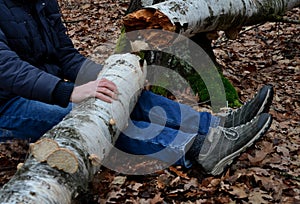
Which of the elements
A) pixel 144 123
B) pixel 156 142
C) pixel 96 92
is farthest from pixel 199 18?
pixel 96 92

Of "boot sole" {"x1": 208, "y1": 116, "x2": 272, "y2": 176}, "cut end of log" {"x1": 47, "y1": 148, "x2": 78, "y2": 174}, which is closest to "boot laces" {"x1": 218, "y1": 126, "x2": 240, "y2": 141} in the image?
"boot sole" {"x1": 208, "y1": 116, "x2": 272, "y2": 176}

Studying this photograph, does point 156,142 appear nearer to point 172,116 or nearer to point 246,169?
point 172,116

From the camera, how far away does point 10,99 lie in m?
3.34

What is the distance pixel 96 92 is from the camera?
120 inches

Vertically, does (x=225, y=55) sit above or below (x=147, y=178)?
below

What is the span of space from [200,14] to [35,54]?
64.4 inches

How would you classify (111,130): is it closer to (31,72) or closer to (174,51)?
(31,72)

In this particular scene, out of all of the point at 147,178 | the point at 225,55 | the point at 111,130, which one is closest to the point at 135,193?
the point at 147,178

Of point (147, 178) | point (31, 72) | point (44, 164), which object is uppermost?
point (31, 72)

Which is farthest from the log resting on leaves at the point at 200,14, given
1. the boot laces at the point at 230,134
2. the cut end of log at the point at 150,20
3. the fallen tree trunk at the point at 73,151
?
the boot laces at the point at 230,134

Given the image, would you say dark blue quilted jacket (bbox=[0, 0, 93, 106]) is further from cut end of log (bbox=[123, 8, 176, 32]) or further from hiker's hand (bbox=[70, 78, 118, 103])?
cut end of log (bbox=[123, 8, 176, 32])

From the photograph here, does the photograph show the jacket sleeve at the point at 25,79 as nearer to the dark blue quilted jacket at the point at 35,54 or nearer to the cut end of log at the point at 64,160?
the dark blue quilted jacket at the point at 35,54

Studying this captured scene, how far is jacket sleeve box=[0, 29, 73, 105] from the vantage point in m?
2.93

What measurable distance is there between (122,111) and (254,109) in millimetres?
1206
